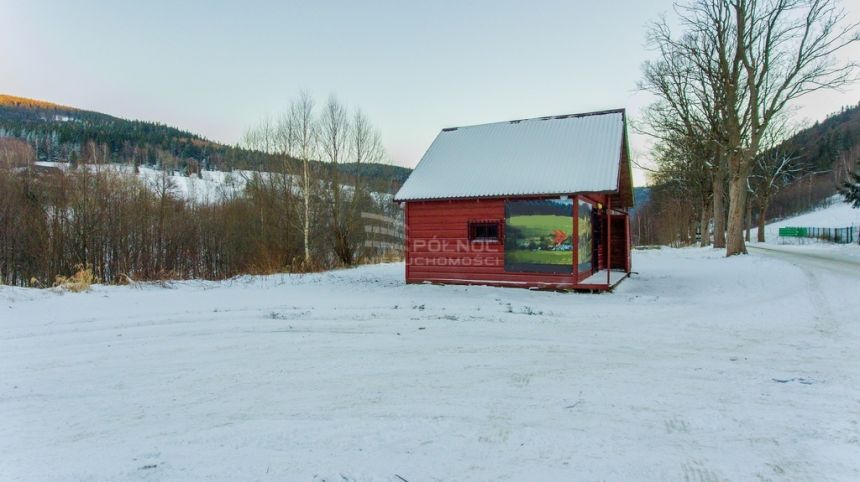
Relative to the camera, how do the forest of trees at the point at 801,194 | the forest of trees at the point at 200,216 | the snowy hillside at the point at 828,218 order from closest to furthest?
the forest of trees at the point at 200,216 → the forest of trees at the point at 801,194 → the snowy hillside at the point at 828,218

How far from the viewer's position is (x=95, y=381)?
14.5 feet

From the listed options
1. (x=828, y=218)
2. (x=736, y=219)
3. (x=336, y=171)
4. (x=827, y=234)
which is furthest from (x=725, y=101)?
(x=828, y=218)

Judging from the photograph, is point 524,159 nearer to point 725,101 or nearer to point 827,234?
point 725,101

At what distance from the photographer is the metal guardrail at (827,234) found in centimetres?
3981

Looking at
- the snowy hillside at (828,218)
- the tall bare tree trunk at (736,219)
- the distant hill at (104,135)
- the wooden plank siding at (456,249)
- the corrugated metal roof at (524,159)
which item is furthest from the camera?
the snowy hillside at (828,218)

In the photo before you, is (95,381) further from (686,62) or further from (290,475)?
(686,62)

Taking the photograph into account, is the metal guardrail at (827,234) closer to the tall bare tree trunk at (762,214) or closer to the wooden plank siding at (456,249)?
the tall bare tree trunk at (762,214)

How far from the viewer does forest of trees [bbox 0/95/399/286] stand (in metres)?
19.6

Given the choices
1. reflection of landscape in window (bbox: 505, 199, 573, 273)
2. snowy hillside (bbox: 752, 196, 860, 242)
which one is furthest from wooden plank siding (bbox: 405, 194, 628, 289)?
snowy hillside (bbox: 752, 196, 860, 242)

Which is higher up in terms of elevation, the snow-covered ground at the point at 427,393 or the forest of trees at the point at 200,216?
the forest of trees at the point at 200,216

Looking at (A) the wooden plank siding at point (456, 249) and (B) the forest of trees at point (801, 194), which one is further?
(B) the forest of trees at point (801, 194)

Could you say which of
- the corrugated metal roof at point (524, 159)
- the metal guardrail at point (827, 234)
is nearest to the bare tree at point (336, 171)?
the corrugated metal roof at point (524, 159)

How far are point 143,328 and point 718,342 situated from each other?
8.50 meters

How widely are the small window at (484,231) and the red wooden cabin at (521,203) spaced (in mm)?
28
